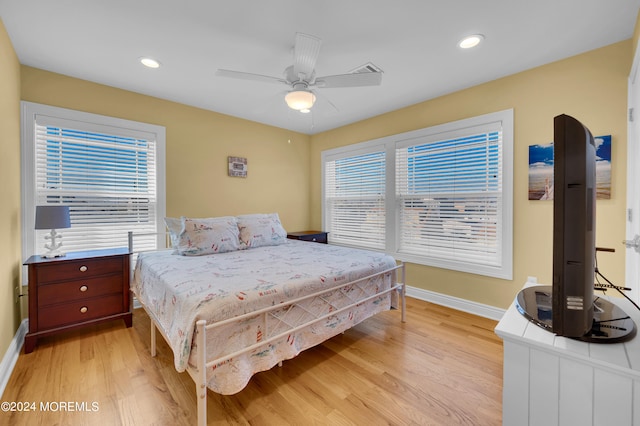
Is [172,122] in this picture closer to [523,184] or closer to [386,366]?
[386,366]

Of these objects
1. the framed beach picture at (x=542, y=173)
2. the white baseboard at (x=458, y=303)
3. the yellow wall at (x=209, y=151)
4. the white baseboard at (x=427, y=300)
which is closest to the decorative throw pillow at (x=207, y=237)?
the yellow wall at (x=209, y=151)

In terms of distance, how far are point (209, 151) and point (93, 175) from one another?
1.29m

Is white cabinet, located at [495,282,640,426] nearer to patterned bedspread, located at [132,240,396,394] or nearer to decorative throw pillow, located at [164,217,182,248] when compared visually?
patterned bedspread, located at [132,240,396,394]

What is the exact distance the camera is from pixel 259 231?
10.8ft

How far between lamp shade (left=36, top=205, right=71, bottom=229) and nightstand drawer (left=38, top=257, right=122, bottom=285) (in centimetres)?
34

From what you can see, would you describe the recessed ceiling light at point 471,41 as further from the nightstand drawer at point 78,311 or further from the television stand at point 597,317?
the nightstand drawer at point 78,311

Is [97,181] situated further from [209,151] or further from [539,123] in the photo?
[539,123]

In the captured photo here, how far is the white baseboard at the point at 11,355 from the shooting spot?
1.78 meters

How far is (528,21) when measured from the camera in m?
1.90

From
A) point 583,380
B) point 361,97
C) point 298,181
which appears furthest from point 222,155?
point 583,380

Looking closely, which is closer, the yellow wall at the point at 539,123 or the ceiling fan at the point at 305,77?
the ceiling fan at the point at 305,77

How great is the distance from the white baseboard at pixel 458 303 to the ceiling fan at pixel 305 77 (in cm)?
252

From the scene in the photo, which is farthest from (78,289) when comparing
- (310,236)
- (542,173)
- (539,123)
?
(539,123)

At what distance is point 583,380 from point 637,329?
392mm
